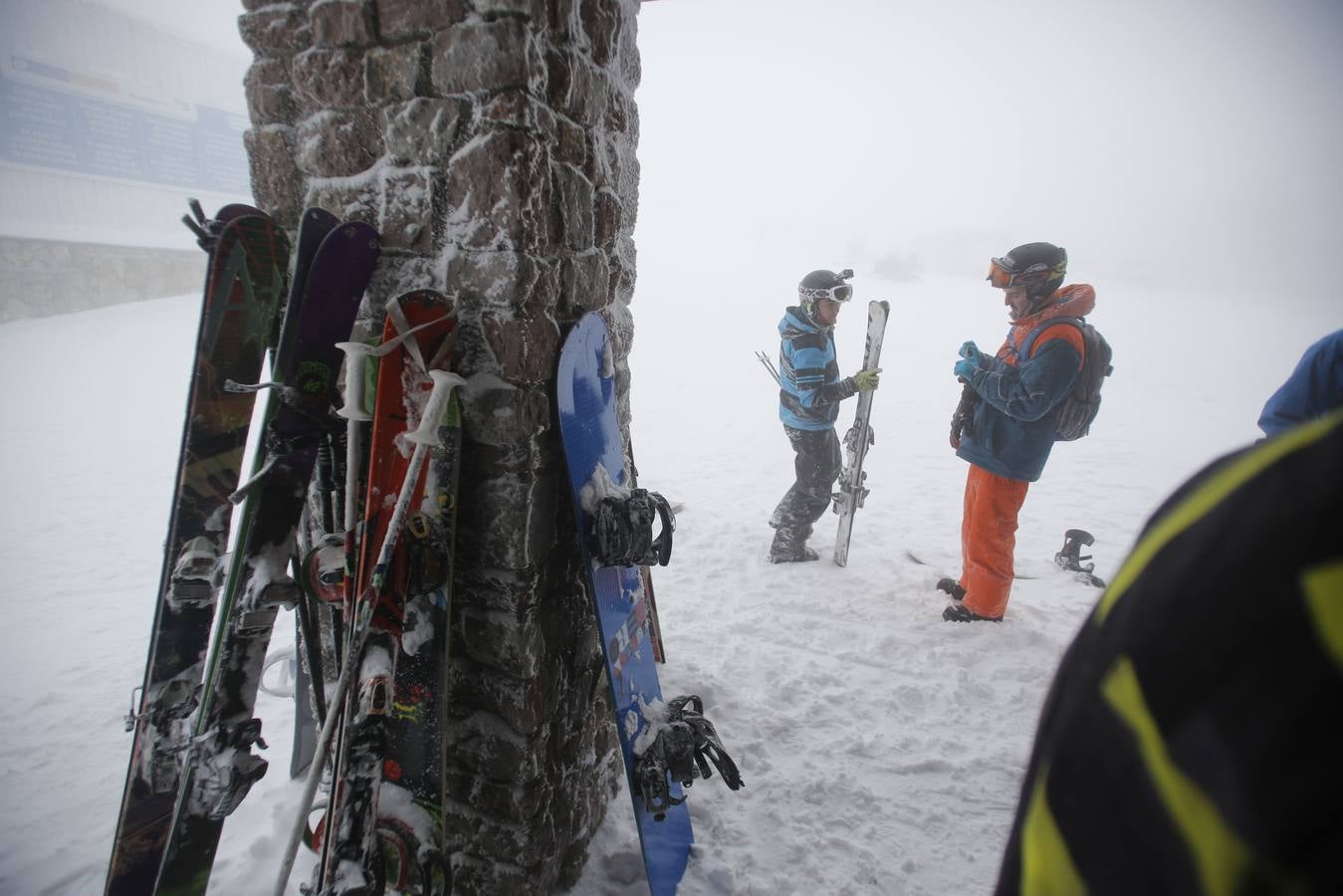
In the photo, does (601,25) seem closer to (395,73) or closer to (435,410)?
(395,73)

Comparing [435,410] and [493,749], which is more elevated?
[435,410]

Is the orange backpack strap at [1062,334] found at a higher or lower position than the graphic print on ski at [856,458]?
higher

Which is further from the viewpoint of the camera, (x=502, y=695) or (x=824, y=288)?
(x=824, y=288)

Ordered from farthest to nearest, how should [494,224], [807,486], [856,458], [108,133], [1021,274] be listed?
[108,133], [807,486], [856,458], [1021,274], [494,224]

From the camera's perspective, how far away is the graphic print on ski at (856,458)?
12.5 feet

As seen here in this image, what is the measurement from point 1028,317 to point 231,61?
592 inches

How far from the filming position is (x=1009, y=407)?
2916 mm

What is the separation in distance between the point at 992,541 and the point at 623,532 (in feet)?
8.88

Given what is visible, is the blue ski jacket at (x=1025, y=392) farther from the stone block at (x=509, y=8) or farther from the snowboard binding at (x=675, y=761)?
the stone block at (x=509, y=8)

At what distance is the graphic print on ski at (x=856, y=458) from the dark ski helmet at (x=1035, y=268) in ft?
3.05

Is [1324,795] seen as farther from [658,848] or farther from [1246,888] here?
[658,848]

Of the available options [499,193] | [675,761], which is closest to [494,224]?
[499,193]

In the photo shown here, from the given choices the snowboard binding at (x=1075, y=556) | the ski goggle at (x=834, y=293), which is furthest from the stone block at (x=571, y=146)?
the snowboard binding at (x=1075, y=556)

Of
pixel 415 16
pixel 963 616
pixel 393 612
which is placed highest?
pixel 415 16
